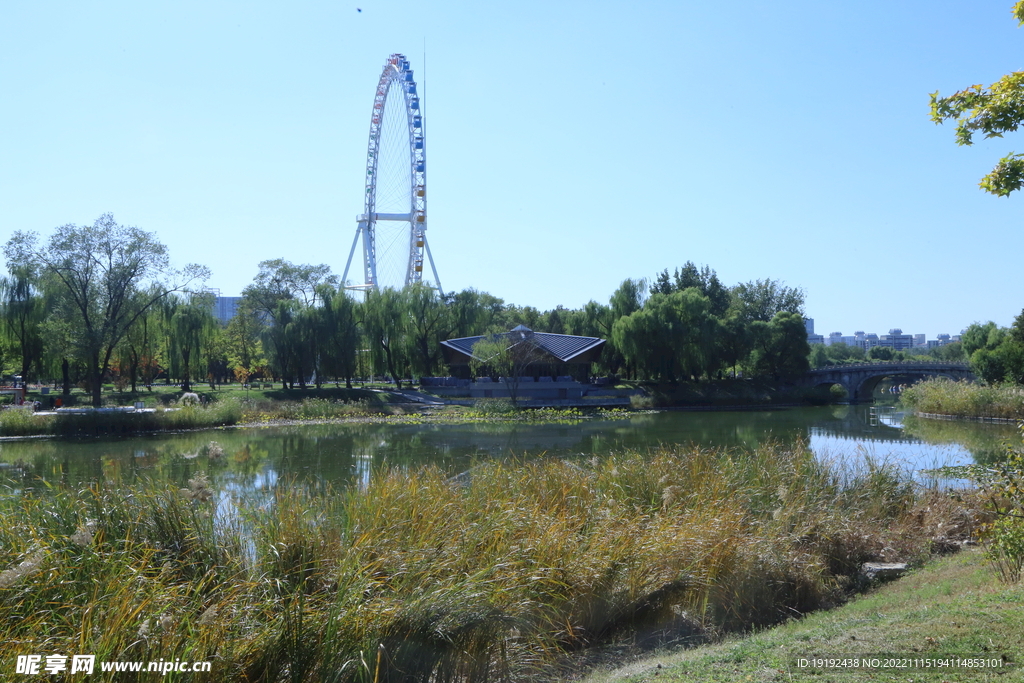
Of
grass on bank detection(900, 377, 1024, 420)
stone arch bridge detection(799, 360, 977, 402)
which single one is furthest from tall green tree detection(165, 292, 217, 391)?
stone arch bridge detection(799, 360, 977, 402)

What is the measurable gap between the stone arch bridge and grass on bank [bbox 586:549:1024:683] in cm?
4445

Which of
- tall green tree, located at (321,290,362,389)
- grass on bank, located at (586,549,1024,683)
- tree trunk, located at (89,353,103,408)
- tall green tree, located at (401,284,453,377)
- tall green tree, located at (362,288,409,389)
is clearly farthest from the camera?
tall green tree, located at (401,284,453,377)

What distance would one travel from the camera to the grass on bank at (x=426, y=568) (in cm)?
366

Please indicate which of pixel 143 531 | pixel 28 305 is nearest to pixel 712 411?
pixel 28 305

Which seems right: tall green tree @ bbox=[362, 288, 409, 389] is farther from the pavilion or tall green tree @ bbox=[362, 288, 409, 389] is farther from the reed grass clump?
the reed grass clump

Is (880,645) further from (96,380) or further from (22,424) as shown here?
(96,380)

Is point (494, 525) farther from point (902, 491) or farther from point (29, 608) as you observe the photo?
point (902, 491)

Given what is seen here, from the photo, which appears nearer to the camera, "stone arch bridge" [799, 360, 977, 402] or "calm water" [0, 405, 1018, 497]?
"calm water" [0, 405, 1018, 497]

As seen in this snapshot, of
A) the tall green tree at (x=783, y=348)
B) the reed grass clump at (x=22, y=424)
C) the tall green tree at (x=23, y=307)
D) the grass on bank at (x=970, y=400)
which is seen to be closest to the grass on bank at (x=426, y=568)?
the reed grass clump at (x=22, y=424)

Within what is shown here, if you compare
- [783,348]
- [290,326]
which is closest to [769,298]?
[783,348]

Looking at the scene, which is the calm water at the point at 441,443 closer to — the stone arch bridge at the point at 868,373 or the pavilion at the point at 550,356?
the pavilion at the point at 550,356

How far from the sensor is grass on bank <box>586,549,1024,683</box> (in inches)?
141

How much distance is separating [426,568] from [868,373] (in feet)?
157

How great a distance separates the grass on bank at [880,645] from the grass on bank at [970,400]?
2491cm
